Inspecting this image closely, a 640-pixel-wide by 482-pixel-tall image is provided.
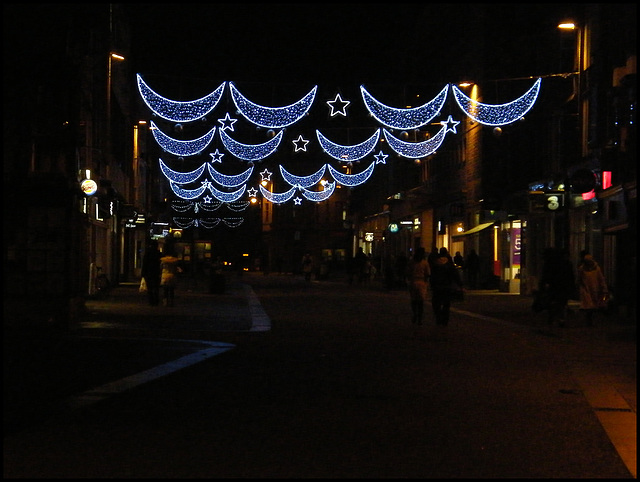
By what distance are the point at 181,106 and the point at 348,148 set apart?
17.0m

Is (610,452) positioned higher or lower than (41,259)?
lower

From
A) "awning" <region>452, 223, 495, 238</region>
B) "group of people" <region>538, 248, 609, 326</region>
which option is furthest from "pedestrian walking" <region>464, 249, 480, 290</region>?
"group of people" <region>538, 248, 609, 326</region>

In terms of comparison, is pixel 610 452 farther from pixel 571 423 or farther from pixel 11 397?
pixel 11 397

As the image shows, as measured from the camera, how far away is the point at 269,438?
845 centimetres

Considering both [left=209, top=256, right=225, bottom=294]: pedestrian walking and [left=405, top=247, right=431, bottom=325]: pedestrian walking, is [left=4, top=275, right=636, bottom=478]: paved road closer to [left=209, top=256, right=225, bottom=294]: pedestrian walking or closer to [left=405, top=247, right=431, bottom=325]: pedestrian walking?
[left=405, top=247, right=431, bottom=325]: pedestrian walking

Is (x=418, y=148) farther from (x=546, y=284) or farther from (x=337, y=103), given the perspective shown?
(x=546, y=284)

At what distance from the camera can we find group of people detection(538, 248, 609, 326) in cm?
2205

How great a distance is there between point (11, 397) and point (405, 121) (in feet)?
75.9

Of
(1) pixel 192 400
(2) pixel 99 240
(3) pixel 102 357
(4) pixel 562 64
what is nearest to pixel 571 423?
(1) pixel 192 400

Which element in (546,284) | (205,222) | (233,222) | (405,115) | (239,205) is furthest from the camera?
(233,222)

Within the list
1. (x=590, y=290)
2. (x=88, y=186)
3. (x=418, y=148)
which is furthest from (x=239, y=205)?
(x=590, y=290)

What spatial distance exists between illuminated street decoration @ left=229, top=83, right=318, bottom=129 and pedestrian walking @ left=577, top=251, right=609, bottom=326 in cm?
867

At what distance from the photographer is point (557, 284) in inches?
870

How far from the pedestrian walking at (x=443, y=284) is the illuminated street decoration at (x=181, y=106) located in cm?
881
